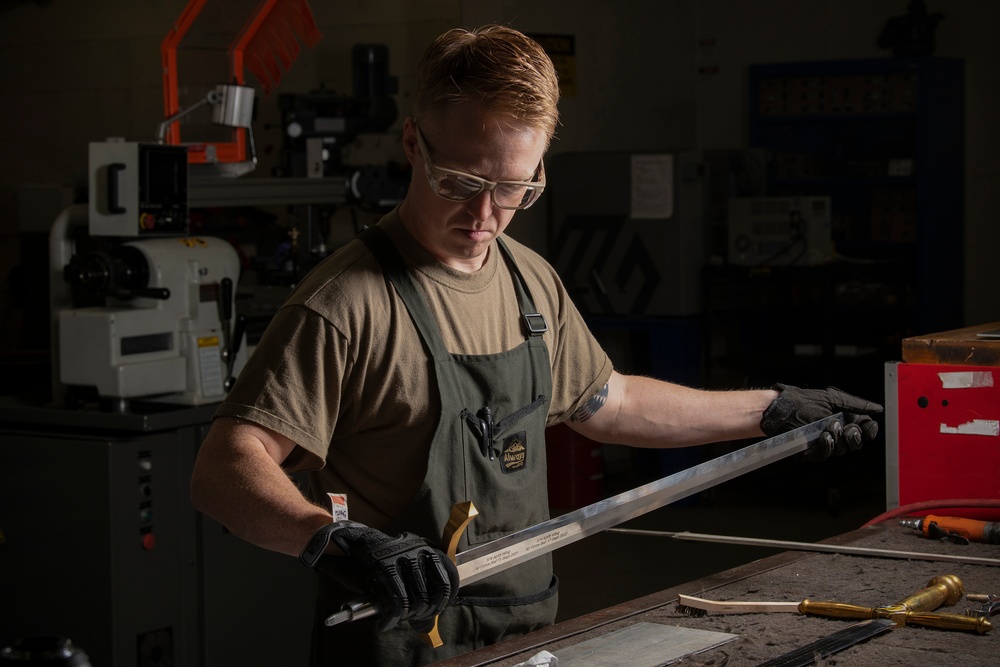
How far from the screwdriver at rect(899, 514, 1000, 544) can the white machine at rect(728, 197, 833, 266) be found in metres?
4.02

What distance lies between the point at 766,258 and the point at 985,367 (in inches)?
156

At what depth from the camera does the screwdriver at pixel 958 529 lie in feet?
6.91

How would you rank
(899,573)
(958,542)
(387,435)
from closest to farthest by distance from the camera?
(387,435) → (899,573) → (958,542)

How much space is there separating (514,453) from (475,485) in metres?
0.09

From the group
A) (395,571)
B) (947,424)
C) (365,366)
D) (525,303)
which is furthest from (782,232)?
(395,571)

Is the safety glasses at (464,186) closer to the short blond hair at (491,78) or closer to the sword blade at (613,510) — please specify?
the short blond hair at (491,78)

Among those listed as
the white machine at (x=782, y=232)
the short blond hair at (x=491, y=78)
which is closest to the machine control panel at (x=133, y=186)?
the short blond hair at (x=491, y=78)

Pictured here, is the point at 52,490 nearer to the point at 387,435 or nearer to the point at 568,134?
the point at 387,435

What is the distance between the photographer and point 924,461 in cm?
233

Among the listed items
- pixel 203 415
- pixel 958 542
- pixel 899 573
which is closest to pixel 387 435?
pixel 899 573

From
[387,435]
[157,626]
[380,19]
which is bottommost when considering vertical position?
[157,626]

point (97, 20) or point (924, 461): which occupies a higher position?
point (97, 20)

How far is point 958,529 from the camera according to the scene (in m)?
2.15

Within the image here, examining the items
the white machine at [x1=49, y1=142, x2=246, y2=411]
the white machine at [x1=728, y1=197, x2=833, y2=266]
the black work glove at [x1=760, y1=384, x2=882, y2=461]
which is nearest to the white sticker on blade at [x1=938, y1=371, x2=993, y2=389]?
the black work glove at [x1=760, y1=384, x2=882, y2=461]
